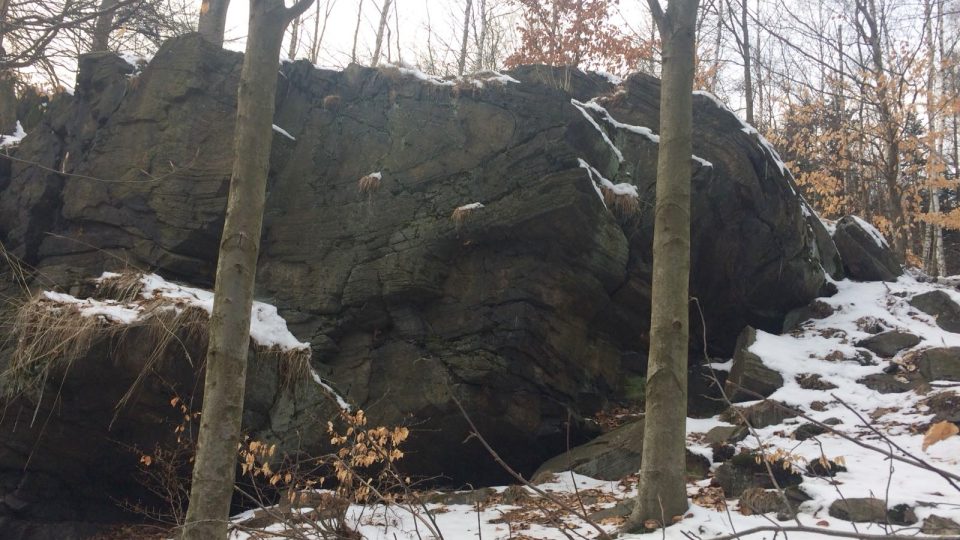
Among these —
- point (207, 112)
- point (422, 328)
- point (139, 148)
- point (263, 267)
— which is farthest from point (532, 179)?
point (139, 148)

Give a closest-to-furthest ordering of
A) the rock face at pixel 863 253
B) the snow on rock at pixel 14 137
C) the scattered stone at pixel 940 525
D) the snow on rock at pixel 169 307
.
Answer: the scattered stone at pixel 940 525, the snow on rock at pixel 169 307, the snow on rock at pixel 14 137, the rock face at pixel 863 253

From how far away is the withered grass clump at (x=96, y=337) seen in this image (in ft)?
23.3

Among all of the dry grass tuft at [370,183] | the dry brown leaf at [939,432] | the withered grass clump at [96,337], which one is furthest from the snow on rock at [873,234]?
the dry brown leaf at [939,432]

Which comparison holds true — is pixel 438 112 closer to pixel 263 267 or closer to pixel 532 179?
pixel 532 179

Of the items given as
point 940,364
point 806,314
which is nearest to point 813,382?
point 940,364

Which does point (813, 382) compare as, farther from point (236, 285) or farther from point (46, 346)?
point (46, 346)

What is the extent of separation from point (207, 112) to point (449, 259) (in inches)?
152

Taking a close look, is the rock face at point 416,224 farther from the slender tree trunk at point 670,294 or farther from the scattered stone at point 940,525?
the scattered stone at point 940,525

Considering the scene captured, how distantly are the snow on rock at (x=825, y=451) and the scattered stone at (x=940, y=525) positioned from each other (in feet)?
0.38

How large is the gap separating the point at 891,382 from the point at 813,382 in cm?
85

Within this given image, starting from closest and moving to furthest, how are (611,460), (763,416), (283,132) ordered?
1. (611,460)
2. (763,416)
3. (283,132)

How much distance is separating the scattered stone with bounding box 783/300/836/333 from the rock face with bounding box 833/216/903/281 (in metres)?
1.69

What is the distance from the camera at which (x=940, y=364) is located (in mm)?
8047

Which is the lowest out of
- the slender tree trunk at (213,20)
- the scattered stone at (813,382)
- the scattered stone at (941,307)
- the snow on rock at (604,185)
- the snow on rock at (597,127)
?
the scattered stone at (813,382)
